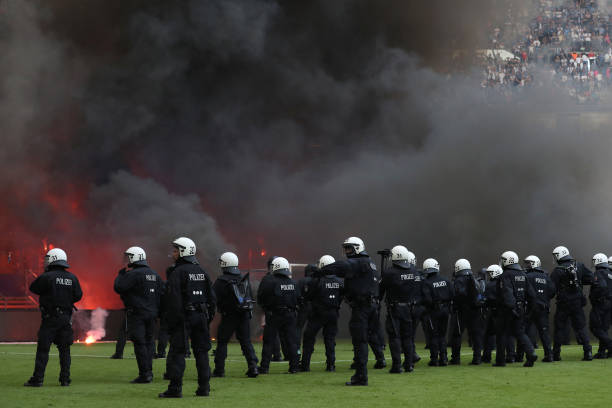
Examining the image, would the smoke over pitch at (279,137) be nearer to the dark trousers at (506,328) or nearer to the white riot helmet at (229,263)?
the white riot helmet at (229,263)

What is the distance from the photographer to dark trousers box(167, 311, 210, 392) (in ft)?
30.6

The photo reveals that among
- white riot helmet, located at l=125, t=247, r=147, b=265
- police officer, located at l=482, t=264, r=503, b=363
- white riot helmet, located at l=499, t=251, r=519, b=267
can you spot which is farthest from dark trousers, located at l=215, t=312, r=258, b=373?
white riot helmet, located at l=499, t=251, r=519, b=267

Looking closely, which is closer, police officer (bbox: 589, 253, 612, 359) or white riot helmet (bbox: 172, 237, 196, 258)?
white riot helmet (bbox: 172, 237, 196, 258)

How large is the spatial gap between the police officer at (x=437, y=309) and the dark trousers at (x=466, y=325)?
0.20 m

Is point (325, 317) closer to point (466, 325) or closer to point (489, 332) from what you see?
point (489, 332)

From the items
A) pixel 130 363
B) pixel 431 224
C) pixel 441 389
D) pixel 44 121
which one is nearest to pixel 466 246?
pixel 431 224

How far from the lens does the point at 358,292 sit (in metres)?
10.8

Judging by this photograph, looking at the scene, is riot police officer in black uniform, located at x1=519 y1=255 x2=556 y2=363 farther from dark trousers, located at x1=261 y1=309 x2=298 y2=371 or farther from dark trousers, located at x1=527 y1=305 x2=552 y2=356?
dark trousers, located at x1=261 y1=309 x2=298 y2=371

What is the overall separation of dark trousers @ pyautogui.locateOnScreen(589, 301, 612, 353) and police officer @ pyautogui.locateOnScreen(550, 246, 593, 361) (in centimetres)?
18

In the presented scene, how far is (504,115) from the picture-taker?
101 ft

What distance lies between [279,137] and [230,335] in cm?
1805

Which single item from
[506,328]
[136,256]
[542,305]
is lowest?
[506,328]

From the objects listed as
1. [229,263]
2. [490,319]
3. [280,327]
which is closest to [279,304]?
[280,327]

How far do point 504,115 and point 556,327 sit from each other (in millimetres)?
17421
